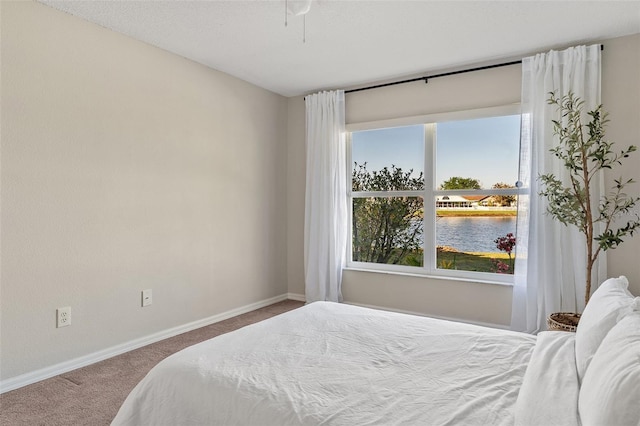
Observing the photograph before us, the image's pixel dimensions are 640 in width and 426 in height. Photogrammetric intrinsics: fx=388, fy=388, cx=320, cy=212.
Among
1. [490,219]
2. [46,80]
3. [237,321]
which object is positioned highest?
[46,80]

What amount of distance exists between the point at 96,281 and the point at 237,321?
55.7 inches

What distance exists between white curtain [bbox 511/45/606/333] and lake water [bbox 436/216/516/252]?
1.01ft

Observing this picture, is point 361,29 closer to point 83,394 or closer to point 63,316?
point 63,316

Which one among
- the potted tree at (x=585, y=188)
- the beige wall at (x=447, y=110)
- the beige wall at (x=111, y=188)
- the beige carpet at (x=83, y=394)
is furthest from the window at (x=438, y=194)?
the beige carpet at (x=83, y=394)

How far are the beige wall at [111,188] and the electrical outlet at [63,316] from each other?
40mm

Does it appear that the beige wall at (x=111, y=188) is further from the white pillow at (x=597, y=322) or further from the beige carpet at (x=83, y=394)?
the white pillow at (x=597, y=322)

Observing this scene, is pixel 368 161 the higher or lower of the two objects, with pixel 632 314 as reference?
higher

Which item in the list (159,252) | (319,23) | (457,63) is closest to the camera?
(319,23)

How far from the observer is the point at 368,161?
175 inches

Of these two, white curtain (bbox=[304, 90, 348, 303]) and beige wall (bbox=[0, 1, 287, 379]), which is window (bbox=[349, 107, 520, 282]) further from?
beige wall (bbox=[0, 1, 287, 379])

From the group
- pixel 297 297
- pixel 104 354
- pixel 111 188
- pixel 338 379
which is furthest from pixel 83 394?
pixel 297 297

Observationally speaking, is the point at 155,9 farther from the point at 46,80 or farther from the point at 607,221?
the point at 607,221

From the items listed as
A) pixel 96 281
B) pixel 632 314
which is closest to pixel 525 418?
pixel 632 314

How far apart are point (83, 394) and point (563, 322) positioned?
128 inches
